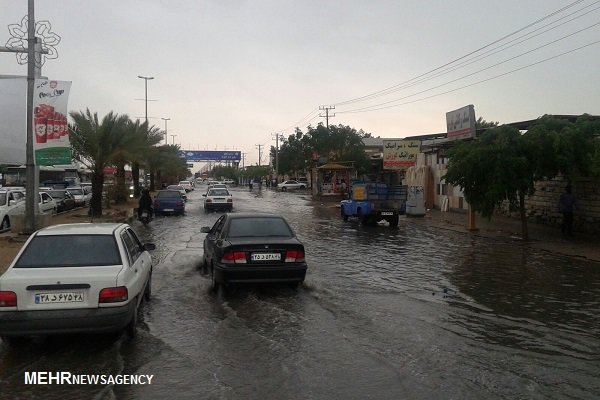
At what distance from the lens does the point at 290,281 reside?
31.6ft

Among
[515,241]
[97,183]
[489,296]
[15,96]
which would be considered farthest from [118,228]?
[97,183]

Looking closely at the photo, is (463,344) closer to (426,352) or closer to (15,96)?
(426,352)

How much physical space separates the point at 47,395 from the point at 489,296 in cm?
730

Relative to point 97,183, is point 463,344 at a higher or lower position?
lower

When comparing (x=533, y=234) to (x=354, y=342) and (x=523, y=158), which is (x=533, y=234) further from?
(x=354, y=342)

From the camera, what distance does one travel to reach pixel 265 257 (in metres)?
9.41

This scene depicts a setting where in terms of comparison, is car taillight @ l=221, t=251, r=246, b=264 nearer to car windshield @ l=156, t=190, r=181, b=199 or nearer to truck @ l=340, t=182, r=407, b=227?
truck @ l=340, t=182, r=407, b=227

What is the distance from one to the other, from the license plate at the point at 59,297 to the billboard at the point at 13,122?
43.3ft

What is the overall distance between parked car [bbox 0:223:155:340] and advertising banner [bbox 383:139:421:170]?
3132cm

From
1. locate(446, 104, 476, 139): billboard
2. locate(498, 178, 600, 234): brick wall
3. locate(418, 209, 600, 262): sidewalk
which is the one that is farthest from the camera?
locate(446, 104, 476, 139): billboard

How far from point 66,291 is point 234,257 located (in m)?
3.50

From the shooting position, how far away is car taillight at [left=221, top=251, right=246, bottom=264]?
30.5 ft

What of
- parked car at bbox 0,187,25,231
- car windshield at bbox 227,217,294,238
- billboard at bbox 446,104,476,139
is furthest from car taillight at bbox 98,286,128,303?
billboard at bbox 446,104,476,139

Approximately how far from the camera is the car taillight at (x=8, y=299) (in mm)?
6035
